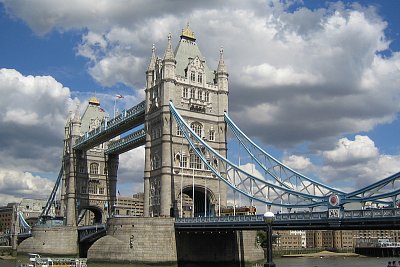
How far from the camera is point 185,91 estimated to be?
2982 inches

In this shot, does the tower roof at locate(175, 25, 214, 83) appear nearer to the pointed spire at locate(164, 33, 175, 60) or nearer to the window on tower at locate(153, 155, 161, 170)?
the pointed spire at locate(164, 33, 175, 60)

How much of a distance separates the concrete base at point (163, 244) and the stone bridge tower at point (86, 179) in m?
38.9

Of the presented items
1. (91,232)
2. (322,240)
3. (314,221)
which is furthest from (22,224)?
(314,221)

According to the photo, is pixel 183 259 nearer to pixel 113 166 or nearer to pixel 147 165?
pixel 147 165

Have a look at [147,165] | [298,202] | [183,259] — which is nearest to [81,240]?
[147,165]

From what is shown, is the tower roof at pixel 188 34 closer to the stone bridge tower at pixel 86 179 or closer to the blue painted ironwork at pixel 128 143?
the blue painted ironwork at pixel 128 143

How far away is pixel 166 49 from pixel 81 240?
35.4 meters

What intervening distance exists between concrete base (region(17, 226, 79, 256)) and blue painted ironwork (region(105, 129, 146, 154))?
16.1 m

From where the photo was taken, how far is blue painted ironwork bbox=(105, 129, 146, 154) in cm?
8632

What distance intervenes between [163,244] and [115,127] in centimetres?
3103

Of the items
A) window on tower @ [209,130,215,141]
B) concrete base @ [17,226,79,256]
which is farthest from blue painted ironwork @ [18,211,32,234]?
window on tower @ [209,130,215,141]

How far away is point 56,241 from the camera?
306 ft

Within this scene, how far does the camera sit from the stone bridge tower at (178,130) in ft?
238


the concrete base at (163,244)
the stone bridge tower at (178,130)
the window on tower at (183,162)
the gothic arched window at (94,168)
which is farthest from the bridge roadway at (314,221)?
the gothic arched window at (94,168)
